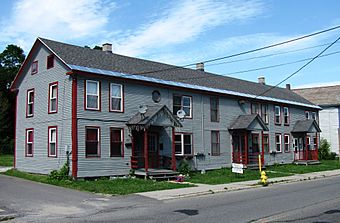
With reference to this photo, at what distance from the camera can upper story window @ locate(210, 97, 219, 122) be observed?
2928cm

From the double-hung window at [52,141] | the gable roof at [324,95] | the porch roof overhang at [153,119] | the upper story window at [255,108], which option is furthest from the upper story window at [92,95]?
the gable roof at [324,95]

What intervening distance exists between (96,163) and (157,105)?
534cm

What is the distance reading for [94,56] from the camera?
24469mm

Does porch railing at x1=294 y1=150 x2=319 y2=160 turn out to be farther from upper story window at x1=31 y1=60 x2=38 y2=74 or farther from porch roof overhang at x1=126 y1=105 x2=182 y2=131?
upper story window at x1=31 y1=60 x2=38 y2=74

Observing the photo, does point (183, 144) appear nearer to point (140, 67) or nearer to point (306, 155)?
point (140, 67)

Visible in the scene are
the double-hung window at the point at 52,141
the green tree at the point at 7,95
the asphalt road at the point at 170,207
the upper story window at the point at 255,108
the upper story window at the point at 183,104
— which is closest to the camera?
the asphalt road at the point at 170,207

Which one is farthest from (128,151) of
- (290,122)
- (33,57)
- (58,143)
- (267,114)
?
(290,122)

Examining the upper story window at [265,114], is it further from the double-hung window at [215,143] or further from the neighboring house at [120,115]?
the double-hung window at [215,143]

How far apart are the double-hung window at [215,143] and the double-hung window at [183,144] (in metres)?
2.53

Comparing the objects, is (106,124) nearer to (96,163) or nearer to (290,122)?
(96,163)

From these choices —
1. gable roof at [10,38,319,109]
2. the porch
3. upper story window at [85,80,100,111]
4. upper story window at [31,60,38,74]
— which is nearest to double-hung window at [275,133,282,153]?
gable roof at [10,38,319,109]

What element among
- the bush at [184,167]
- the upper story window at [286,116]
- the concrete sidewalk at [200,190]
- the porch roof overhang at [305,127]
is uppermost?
the upper story window at [286,116]

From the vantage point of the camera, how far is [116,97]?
75.3 feet

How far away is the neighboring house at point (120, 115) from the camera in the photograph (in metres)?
21.5
